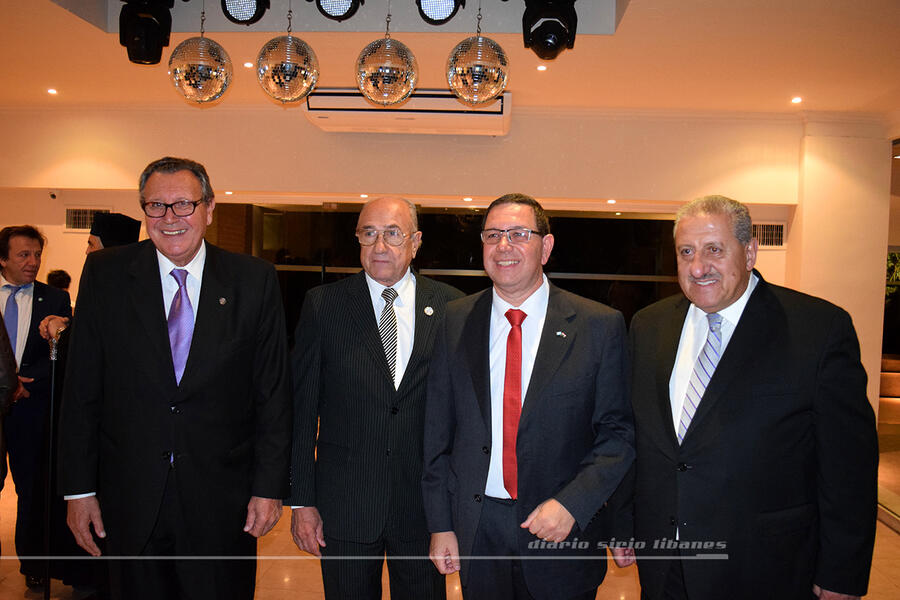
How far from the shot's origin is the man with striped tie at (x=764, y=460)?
194 cm

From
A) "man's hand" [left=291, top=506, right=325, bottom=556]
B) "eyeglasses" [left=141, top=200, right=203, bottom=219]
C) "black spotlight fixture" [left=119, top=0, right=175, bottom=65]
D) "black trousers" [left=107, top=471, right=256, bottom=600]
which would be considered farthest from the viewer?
"black spotlight fixture" [left=119, top=0, right=175, bottom=65]

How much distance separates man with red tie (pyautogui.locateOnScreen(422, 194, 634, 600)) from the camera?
204cm

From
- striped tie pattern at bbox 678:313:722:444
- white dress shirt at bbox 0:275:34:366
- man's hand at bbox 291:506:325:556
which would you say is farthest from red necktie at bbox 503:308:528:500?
white dress shirt at bbox 0:275:34:366

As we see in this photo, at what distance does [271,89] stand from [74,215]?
16.9ft

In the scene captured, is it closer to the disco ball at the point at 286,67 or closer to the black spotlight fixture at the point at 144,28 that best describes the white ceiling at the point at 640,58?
the black spotlight fixture at the point at 144,28

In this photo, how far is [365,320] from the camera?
2.44 m

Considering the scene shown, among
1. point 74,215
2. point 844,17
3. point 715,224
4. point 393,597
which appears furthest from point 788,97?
point 74,215

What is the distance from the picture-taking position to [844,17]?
408cm

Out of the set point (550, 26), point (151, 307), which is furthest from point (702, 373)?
point (550, 26)

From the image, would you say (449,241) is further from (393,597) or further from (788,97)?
(393,597)

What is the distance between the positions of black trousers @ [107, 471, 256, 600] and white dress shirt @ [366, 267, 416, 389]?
880 millimetres

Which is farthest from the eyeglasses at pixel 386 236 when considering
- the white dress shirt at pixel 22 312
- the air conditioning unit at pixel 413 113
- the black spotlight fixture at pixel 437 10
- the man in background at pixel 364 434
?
the air conditioning unit at pixel 413 113

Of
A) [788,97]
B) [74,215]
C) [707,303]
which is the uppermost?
[788,97]

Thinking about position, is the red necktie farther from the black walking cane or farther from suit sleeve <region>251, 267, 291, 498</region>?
the black walking cane
